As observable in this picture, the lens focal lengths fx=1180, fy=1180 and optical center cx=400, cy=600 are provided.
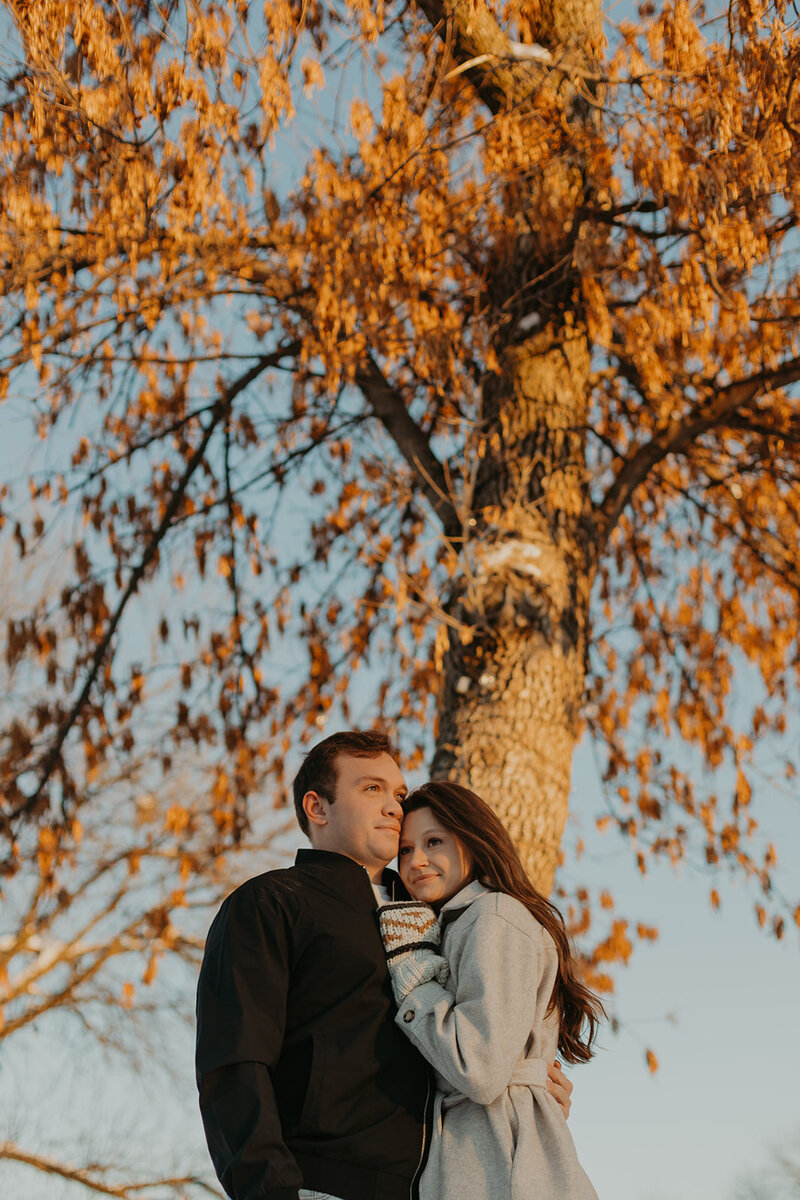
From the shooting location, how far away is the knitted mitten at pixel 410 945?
8.51 feet

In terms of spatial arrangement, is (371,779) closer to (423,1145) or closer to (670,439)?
(423,1145)

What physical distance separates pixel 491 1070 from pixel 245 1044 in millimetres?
500

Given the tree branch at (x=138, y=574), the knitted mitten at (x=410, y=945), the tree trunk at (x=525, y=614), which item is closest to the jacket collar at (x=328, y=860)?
the knitted mitten at (x=410, y=945)

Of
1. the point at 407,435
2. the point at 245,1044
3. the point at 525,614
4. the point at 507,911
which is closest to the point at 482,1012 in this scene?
the point at 507,911

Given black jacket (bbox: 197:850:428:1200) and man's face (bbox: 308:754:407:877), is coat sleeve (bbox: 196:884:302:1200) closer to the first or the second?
black jacket (bbox: 197:850:428:1200)

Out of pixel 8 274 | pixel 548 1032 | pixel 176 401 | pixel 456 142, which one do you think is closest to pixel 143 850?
pixel 176 401

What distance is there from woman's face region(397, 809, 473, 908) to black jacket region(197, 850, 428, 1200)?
0.20m

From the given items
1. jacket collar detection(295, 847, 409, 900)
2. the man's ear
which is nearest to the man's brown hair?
the man's ear

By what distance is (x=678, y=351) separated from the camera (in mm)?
6484

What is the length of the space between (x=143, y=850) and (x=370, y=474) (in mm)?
6656

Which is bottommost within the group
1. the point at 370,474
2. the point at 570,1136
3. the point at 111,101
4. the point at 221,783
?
the point at 570,1136

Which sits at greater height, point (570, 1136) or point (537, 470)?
point (537, 470)

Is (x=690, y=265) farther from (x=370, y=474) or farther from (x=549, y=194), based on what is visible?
(x=370, y=474)

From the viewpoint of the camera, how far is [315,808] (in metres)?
2.91
